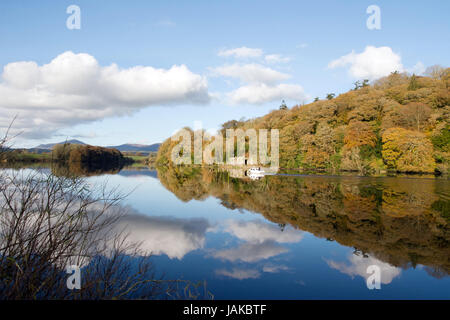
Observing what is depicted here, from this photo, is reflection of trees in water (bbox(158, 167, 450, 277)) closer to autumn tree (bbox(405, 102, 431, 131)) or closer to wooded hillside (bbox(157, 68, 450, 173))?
wooded hillside (bbox(157, 68, 450, 173))

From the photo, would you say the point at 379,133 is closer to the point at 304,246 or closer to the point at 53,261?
the point at 304,246

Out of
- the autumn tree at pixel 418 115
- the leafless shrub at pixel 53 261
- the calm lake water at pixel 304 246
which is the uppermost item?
the autumn tree at pixel 418 115

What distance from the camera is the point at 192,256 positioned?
6773 millimetres

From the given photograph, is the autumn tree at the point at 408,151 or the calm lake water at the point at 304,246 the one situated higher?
the autumn tree at the point at 408,151

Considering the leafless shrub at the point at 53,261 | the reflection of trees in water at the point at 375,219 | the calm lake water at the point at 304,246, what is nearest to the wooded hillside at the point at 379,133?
the reflection of trees in water at the point at 375,219

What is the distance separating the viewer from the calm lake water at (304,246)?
16.7 feet

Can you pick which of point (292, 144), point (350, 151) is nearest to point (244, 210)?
point (350, 151)

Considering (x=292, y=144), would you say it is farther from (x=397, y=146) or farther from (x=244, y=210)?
(x=244, y=210)

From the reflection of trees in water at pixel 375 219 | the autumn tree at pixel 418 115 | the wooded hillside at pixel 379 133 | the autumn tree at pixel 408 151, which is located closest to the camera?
the reflection of trees in water at pixel 375 219

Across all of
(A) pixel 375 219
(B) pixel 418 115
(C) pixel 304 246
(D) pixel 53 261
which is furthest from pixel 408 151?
(D) pixel 53 261

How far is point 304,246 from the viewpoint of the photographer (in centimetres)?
754

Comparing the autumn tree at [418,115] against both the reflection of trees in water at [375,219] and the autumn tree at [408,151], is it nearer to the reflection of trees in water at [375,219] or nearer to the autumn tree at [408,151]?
the autumn tree at [408,151]
